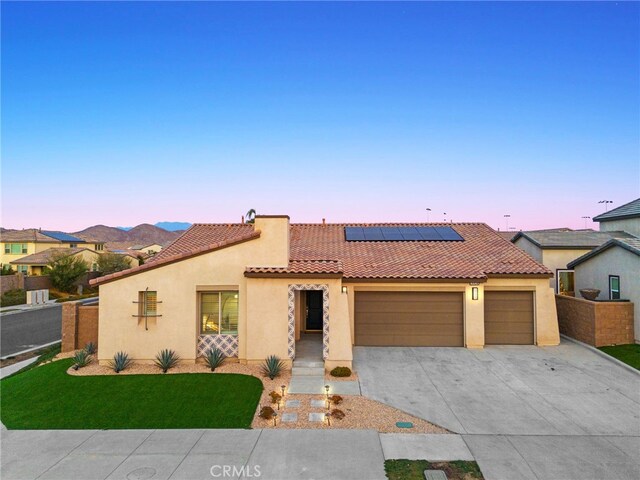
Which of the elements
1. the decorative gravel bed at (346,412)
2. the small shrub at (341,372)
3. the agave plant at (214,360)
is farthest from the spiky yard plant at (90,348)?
the small shrub at (341,372)

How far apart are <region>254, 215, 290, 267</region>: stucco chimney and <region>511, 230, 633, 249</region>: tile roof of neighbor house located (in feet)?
51.2

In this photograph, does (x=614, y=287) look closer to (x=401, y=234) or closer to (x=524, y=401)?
(x=401, y=234)

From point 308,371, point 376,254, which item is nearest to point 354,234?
point 376,254

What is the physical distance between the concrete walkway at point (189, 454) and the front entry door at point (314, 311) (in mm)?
8699

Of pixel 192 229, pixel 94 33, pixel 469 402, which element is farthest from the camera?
pixel 192 229

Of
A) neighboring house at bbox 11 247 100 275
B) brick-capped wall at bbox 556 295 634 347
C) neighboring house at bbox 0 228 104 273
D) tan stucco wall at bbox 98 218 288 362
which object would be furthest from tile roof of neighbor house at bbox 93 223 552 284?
neighboring house at bbox 0 228 104 273

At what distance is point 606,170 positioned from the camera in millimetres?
24703

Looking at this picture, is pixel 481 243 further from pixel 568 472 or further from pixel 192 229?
pixel 192 229

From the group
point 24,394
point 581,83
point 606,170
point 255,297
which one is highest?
point 581,83

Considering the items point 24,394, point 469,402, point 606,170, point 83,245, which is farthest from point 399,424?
point 83,245

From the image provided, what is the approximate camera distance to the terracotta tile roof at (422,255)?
14.5 meters

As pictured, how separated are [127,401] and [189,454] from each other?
3587 mm

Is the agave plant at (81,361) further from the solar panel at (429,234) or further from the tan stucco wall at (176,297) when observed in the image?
the solar panel at (429,234)

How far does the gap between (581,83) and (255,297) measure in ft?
65.4
